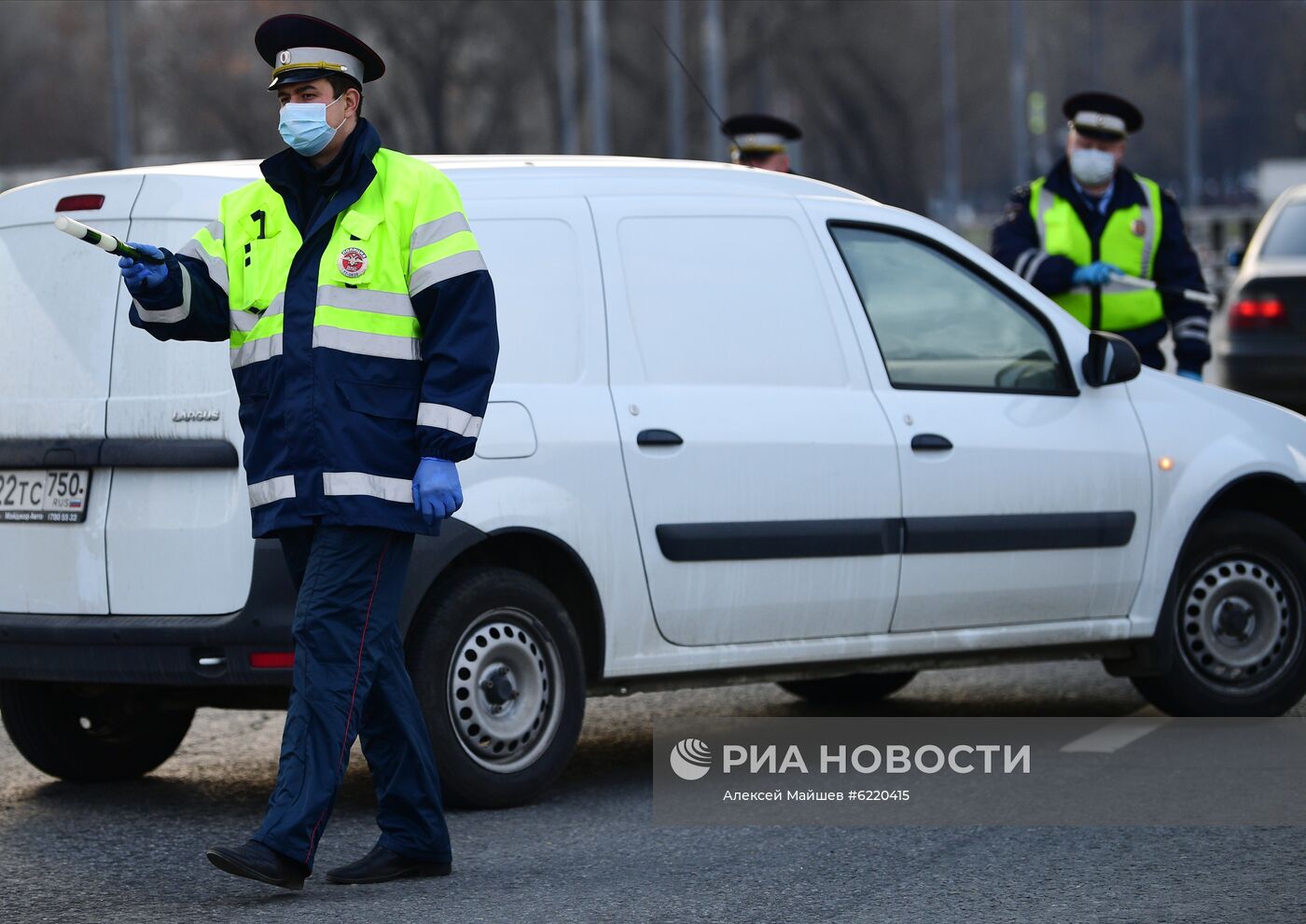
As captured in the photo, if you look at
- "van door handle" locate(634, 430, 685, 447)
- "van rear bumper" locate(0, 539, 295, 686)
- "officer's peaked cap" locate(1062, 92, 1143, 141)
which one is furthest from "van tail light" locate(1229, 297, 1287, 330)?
"van rear bumper" locate(0, 539, 295, 686)

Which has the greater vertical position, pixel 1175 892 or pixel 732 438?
pixel 732 438

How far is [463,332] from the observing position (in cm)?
485

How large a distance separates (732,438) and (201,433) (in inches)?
57.3

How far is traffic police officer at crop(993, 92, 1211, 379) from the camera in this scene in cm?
830

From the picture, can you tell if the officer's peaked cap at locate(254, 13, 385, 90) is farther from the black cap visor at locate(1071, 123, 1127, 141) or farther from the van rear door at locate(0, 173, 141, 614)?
the black cap visor at locate(1071, 123, 1127, 141)

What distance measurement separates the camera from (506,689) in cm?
589

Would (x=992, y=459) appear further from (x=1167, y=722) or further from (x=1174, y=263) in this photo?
(x=1174, y=263)

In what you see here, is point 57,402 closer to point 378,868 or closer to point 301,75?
point 301,75

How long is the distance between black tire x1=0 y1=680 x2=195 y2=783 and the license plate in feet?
2.08

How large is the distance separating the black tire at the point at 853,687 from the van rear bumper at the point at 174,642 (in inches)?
109

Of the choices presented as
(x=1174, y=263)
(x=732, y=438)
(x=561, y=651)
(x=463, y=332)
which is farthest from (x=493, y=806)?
(x=1174, y=263)

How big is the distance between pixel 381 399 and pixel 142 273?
1.87 feet

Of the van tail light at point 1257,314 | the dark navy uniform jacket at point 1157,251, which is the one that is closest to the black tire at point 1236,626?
the dark navy uniform jacket at point 1157,251

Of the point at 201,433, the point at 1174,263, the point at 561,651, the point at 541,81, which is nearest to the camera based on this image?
the point at 201,433
